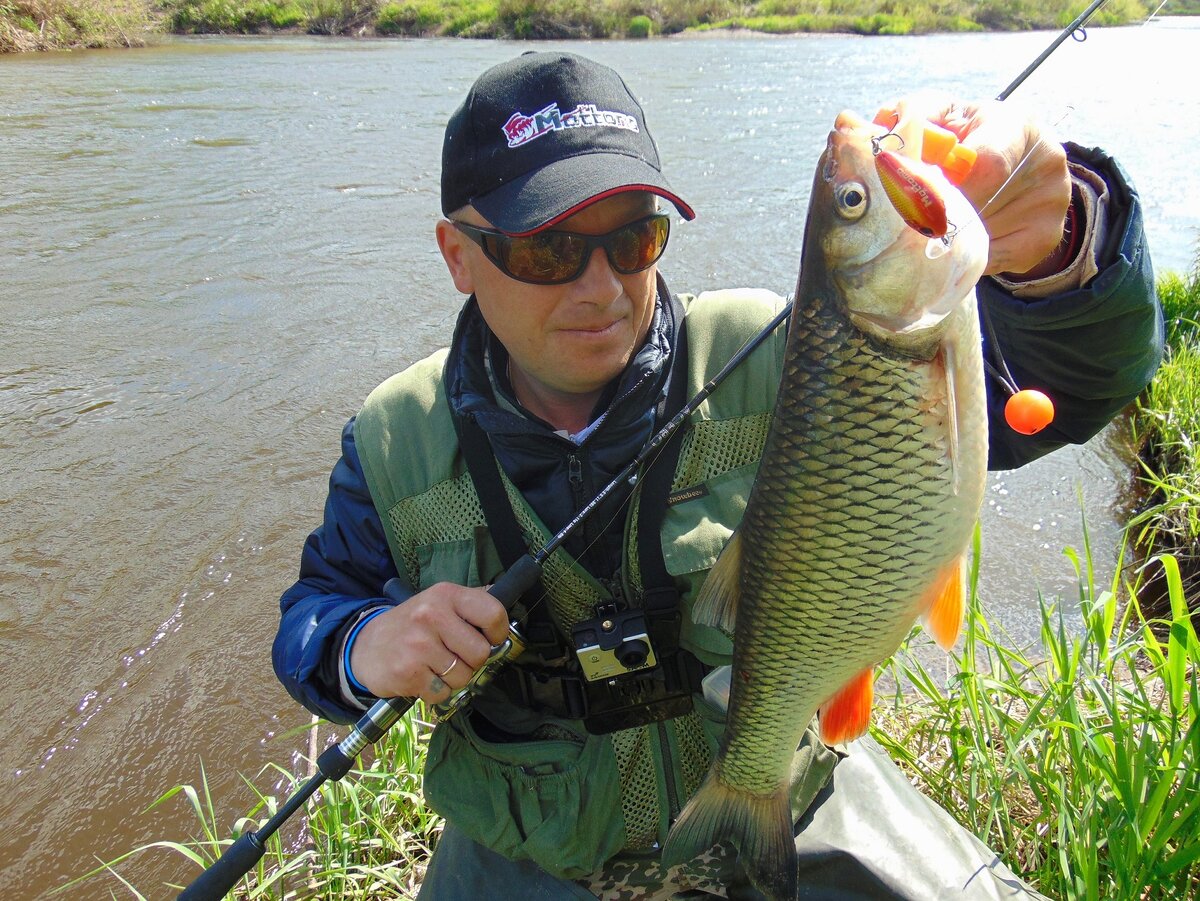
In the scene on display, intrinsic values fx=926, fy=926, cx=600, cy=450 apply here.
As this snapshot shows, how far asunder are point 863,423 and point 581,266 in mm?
877

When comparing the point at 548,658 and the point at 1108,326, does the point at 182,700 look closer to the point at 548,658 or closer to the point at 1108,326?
the point at 548,658

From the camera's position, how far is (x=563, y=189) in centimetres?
202

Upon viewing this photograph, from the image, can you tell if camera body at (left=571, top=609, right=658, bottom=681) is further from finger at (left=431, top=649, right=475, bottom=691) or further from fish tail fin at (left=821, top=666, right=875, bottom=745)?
fish tail fin at (left=821, top=666, right=875, bottom=745)

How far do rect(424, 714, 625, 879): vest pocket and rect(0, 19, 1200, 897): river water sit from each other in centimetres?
156

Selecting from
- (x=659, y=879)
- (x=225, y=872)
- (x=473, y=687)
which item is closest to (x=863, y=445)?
(x=473, y=687)

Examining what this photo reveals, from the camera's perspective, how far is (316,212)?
9391 millimetres

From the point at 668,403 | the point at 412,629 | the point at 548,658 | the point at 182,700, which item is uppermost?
the point at 668,403

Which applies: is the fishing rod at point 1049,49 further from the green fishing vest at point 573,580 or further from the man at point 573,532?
the green fishing vest at point 573,580

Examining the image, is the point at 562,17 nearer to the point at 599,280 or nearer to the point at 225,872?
the point at 599,280

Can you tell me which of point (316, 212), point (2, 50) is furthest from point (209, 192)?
point (2, 50)

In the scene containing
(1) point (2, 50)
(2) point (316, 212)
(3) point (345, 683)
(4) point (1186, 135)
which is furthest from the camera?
(1) point (2, 50)

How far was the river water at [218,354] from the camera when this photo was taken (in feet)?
12.1

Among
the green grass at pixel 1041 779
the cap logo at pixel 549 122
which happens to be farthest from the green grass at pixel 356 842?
the cap logo at pixel 549 122

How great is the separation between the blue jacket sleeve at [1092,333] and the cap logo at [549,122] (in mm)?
932
